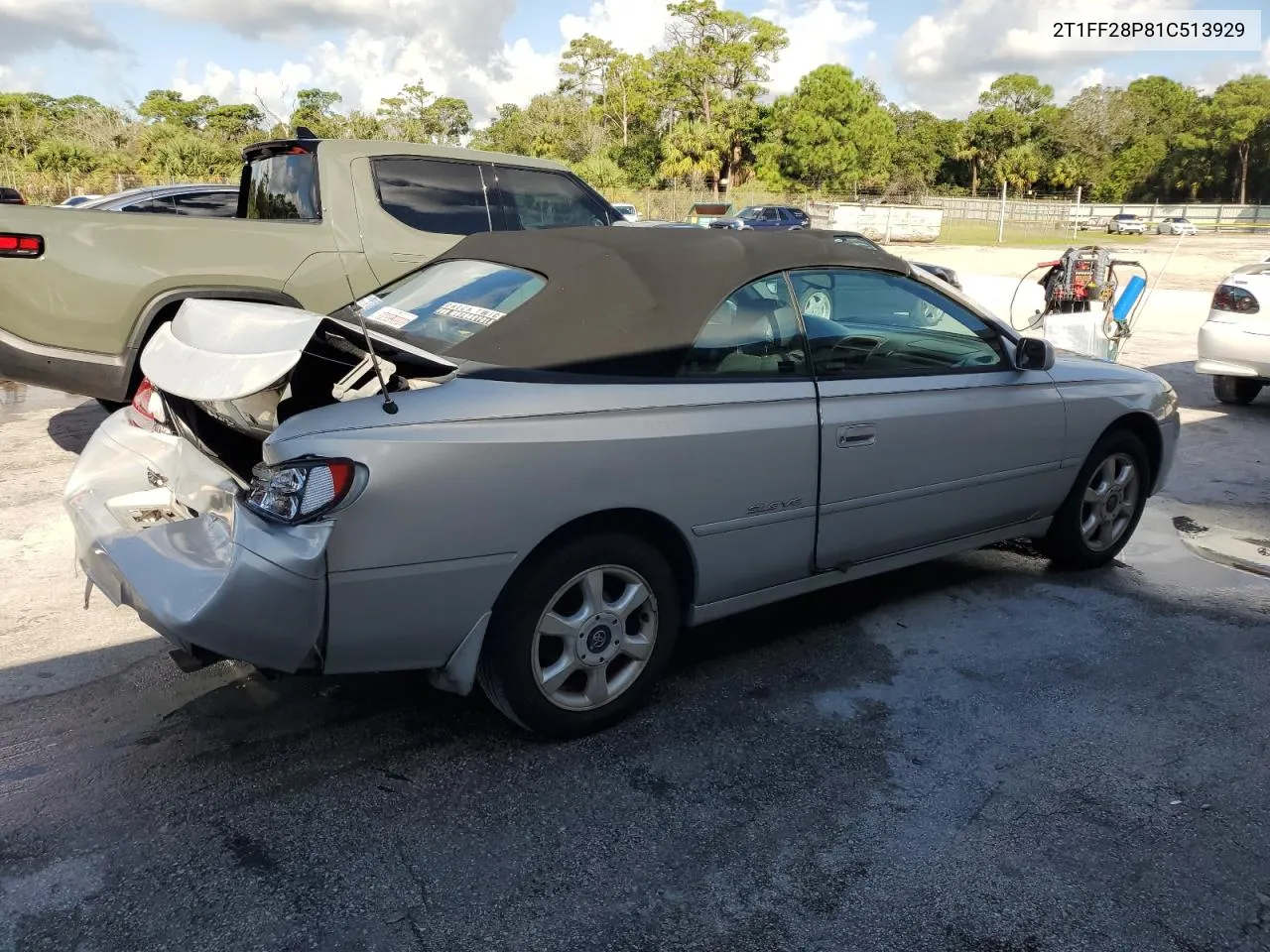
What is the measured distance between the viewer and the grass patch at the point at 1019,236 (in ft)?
153

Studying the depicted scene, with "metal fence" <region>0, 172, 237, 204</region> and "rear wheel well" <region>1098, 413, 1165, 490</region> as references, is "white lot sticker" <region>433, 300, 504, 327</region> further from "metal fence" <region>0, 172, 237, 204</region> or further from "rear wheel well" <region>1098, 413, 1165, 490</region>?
"metal fence" <region>0, 172, 237, 204</region>

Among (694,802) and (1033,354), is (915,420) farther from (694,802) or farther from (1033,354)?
(694,802)

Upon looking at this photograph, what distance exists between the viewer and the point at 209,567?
2623 mm

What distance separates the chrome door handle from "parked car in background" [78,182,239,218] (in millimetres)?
7457

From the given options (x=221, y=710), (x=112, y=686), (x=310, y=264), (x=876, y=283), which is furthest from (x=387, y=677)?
(x=310, y=264)

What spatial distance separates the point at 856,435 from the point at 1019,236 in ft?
177

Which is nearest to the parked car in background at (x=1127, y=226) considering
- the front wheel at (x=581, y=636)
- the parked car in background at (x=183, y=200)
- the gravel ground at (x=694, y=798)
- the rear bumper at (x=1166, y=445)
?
the parked car in background at (x=183, y=200)

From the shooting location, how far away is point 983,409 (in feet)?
13.3

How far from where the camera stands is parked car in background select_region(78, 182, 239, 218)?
9.77 m

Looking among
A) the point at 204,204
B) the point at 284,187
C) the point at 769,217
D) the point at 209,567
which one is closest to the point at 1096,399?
the point at 209,567

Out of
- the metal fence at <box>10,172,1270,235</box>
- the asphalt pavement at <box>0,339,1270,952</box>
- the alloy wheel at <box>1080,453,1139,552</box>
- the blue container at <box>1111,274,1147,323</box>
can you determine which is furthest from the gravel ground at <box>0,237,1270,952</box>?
the metal fence at <box>10,172,1270,235</box>

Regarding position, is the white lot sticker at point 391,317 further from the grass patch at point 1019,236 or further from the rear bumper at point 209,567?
the grass patch at point 1019,236

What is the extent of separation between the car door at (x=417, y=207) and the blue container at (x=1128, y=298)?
5446 millimetres

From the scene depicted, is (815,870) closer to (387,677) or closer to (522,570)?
(522,570)
